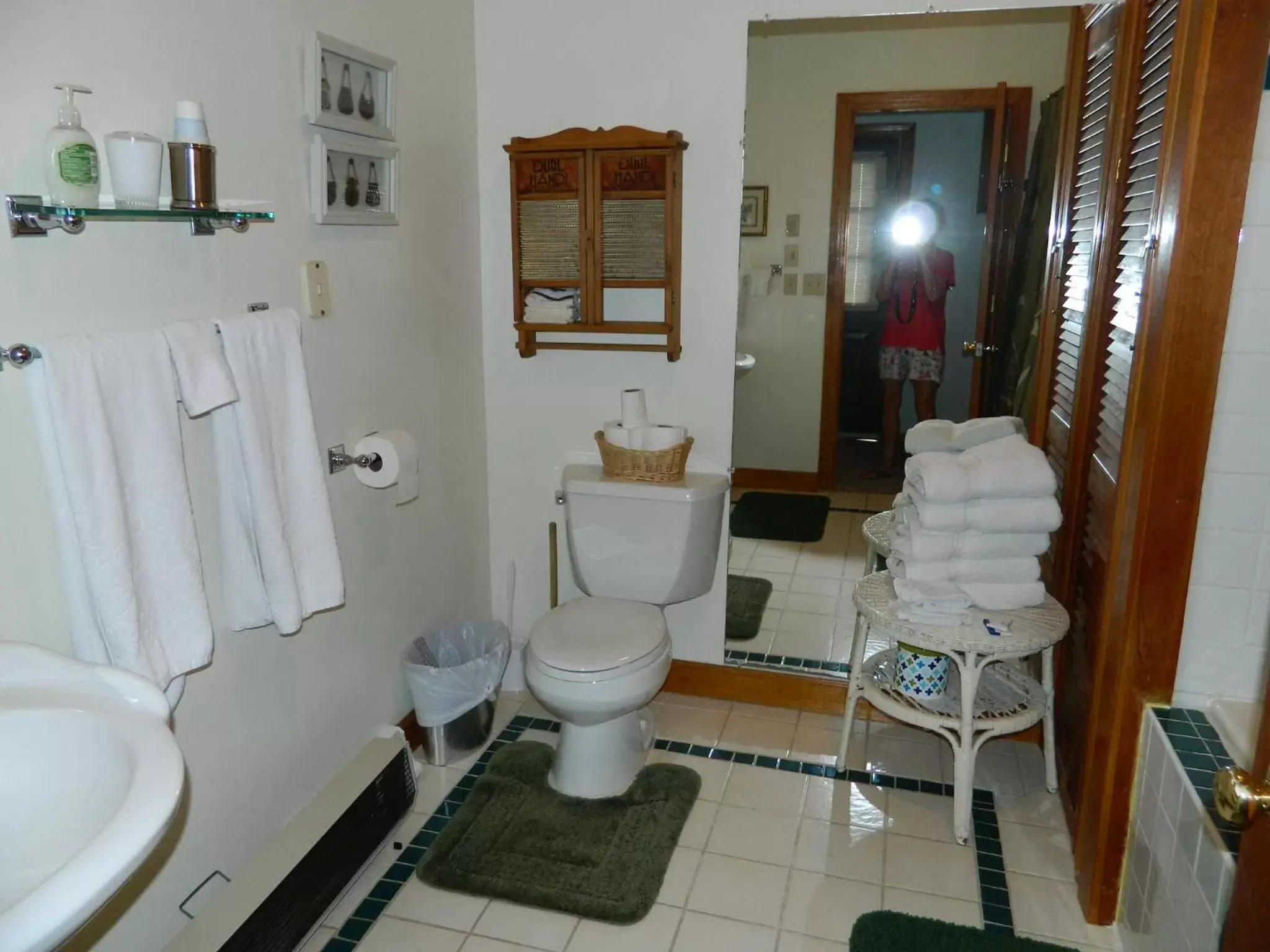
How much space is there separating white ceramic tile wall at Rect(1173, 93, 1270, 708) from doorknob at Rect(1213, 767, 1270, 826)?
2.52ft

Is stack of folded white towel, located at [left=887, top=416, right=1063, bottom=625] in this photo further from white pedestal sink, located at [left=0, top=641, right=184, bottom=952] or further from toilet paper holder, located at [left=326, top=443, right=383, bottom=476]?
white pedestal sink, located at [left=0, top=641, right=184, bottom=952]

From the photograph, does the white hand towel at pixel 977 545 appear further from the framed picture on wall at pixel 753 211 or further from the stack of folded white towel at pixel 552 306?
the stack of folded white towel at pixel 552 306

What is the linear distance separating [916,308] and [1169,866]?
1.44 meters

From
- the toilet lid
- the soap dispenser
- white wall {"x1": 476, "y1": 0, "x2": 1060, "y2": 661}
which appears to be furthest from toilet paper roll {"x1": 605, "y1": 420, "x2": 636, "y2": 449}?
the soap dispenser

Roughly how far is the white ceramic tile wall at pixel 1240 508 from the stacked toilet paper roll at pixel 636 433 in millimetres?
1288

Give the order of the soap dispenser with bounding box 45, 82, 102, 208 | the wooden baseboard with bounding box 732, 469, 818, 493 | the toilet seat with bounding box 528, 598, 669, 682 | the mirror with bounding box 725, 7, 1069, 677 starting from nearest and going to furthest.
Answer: the soap dispenser with bounding box 45, 82, 102, 208 < the toilet seat with bounding box 528, 598, 669, 682 < the mirror with bounding box 725, 7, 1069, 677 < the wooden baseboard with bounding box 732, 469, 818, 493

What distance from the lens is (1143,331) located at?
1.79 meters

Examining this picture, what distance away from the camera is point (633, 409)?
2621 millimetres

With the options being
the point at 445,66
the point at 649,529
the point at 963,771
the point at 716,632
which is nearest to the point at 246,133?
the point at 445,66

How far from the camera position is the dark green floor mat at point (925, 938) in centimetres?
190

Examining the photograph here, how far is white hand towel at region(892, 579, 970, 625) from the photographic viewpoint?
2.20m

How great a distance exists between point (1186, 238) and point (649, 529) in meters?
1.46

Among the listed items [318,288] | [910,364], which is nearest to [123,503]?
[318,288]

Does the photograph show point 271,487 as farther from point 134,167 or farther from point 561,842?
point 561,842
